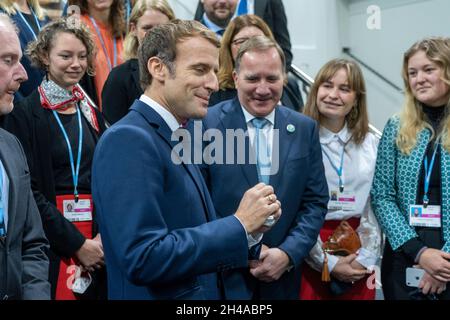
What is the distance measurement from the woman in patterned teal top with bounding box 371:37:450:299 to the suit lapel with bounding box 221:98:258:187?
28.5 inches

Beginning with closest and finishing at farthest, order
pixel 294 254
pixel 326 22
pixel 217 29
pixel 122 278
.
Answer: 1. pixel 122 278
2. pixel 294 254
3. pixel 217 29
4. pixel 326 22

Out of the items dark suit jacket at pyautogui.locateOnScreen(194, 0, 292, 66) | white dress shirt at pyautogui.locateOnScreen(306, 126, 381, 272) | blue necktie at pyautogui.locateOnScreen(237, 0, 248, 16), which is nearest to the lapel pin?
white dress shirt at pyautogui.locateOnScreen(306, 126, 381, 272)

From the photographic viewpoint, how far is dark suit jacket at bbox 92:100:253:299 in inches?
67.1

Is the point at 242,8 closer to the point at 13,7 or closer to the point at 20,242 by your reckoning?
the point at 13,7

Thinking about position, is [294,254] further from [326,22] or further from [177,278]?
[326,22]

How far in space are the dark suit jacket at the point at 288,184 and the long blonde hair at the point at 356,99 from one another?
37 centimetres

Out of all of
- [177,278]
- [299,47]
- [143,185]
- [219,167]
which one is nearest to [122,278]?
[177,278]

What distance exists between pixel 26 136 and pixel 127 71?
2.86ft

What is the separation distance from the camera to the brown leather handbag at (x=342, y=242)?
3.18 meters

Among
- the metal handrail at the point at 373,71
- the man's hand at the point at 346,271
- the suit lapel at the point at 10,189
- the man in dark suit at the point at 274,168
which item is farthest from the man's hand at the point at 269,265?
the metal handrail at the point at 373,71

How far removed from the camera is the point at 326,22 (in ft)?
24.5

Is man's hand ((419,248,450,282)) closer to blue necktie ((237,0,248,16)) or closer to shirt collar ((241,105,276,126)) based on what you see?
shirt collar ((241,105,276,126))

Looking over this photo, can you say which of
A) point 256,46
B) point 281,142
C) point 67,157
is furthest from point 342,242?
point 67,157

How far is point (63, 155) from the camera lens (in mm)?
2975
